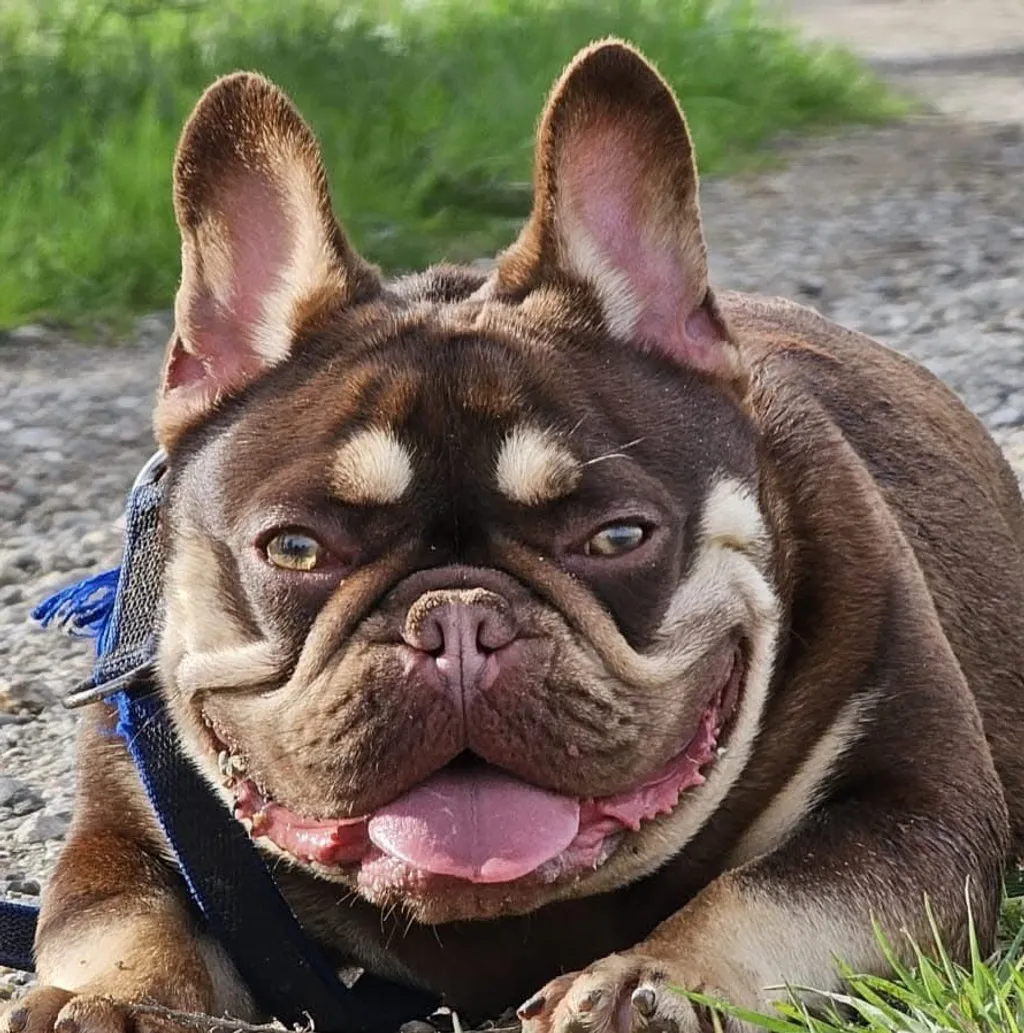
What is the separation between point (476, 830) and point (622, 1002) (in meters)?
0.33

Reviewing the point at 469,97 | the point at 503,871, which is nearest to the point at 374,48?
the point at 469,97

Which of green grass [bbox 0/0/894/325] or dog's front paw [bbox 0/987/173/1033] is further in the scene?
green grass [bbox 0/0/894/325]

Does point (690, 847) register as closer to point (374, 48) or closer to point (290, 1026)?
point (290, 1026)

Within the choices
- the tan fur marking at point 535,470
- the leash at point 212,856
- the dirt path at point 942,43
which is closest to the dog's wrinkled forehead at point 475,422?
the tan fur marking at point 535,470

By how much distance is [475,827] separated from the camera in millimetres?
3318

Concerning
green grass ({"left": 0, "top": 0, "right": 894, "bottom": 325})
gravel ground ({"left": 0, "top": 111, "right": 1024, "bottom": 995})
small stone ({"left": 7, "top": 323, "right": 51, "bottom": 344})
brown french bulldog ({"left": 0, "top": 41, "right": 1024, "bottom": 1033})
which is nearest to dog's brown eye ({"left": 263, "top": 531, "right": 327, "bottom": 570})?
brown french bulldog ({"left": 0, "top": 41, "right": 1024, "bottom": 1033})

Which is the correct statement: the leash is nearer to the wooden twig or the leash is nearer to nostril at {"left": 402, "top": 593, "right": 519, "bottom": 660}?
the wooden twig

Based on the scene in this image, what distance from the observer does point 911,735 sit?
3.77m

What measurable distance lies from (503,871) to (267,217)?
4.19 feet

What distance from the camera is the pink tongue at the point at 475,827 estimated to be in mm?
3297

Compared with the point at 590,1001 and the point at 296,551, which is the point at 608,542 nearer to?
the point at 296,551

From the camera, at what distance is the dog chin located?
3.30 metres

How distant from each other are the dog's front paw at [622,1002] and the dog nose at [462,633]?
1.43 ft

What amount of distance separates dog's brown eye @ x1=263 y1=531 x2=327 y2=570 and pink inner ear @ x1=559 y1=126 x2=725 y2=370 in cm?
69
